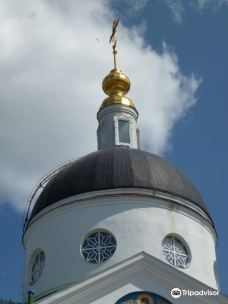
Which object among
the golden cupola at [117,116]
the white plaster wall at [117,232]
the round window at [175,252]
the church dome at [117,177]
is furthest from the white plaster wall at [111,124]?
the round window at [175,252]

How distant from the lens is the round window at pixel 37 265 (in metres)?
18.7

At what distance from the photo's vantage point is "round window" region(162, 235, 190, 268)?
18.1 m

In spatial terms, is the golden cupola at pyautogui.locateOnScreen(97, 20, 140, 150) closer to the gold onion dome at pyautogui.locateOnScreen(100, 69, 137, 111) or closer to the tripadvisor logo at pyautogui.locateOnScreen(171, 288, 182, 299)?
the gold onion dome at pyautogui.locateOnScreen(100, 69, 137, 111)

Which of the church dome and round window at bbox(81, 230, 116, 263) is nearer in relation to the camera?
round window at bbox(81, 230, 116, 263)

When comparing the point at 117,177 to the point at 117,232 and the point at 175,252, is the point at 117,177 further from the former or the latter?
the point at 175,252

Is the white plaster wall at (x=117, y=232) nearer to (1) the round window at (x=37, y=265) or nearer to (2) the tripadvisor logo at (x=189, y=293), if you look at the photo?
(1) the round window at (x=37, y=265)

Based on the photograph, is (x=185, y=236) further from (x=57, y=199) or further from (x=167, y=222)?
(x=57, y=199)

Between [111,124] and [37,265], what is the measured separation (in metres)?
6.21

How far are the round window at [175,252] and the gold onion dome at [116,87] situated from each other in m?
6.70

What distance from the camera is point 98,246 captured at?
17922 millimetres

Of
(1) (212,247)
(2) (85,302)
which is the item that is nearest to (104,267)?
(2) (85,302)

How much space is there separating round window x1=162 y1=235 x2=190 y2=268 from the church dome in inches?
54.0

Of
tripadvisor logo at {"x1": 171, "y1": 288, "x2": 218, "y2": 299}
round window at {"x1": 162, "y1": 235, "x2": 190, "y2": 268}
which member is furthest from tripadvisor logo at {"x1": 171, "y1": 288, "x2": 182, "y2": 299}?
round window at {"x1": 162, "y1": 235, "x2": 190, "y2": 268}

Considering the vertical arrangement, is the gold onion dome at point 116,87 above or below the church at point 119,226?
above
